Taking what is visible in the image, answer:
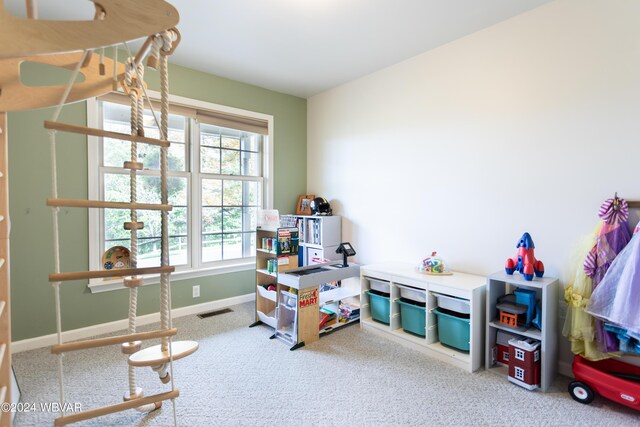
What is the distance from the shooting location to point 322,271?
2945mm

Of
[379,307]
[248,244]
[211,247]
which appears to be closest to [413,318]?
[379,307]

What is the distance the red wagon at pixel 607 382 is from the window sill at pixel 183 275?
10.4 ft

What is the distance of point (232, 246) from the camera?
12.8 ft

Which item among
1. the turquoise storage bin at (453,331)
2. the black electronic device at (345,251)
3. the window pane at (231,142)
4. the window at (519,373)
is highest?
the window pane at (231,142)

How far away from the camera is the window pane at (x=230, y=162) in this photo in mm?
3807

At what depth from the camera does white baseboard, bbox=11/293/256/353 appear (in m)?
2.67

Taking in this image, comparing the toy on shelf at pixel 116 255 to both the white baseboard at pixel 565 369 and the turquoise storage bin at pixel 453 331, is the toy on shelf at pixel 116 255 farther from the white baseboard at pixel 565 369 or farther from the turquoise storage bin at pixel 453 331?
the white baseboard at pixel 565 369

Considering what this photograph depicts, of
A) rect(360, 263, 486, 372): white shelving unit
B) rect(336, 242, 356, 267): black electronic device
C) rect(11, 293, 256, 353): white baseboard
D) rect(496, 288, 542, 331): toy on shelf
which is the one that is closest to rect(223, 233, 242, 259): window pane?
rect(11, 293, 256, 353): white baseboard

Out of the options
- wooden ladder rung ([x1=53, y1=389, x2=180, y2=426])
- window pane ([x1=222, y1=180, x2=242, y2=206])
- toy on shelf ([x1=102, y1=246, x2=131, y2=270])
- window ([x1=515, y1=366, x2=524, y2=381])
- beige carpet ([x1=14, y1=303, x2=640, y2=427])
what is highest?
window pane ([x1=222, y1=180, x2=242, y2=206])

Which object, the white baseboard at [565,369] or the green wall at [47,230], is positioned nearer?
the white baseboard at [565,369]

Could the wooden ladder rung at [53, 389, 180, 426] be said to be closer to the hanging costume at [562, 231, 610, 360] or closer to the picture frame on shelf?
the hanging costume at [562, 231, 610, 360]

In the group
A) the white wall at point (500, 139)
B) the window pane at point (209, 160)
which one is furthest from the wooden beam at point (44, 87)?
the white wall at point (500, 139)

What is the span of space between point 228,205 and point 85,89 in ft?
7.52

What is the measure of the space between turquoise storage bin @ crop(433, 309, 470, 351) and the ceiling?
2.30 metres
